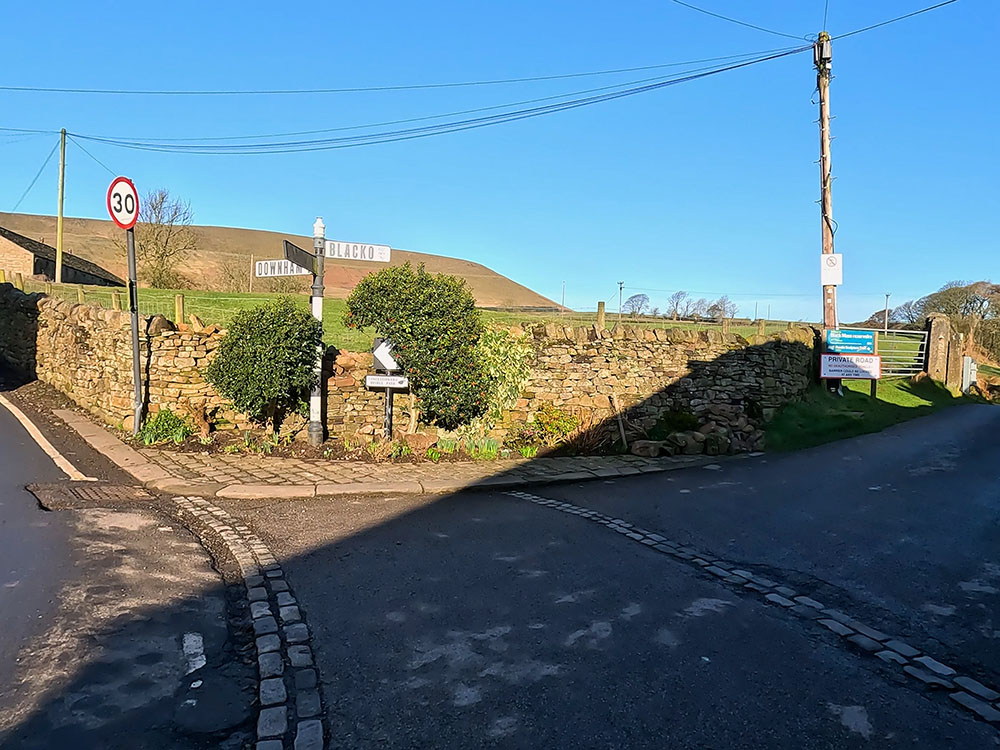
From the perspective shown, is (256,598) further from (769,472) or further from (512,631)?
(769,472)

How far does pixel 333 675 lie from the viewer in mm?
3869

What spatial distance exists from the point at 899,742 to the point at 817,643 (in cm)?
117

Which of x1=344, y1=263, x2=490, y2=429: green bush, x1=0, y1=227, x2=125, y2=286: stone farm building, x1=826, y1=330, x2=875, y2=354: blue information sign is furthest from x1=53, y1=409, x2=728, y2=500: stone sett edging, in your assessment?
x1=0, y1=227, x2=125, y2=286: stone farm building

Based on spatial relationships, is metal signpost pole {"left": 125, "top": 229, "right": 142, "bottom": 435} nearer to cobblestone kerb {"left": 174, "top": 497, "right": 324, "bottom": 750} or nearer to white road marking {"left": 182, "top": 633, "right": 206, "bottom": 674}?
cobblestone kerb {"left": 174, "top": 497, "right": 324, "bottom": 750}

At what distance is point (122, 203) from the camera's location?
9.80m

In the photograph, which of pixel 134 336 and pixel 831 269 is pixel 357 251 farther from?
pixel 831 269

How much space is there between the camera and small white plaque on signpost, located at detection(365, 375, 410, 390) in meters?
10.4

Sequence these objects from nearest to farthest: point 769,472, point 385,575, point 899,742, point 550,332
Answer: point 899,742 < point 385,575 < point 769,472 < point 550,332

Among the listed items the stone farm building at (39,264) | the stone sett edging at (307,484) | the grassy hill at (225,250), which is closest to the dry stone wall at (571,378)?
the stone sett edging at (307,484)

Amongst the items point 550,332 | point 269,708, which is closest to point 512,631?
point 269,708

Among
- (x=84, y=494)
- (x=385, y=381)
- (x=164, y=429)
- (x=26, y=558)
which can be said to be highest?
(x=385, y=381)

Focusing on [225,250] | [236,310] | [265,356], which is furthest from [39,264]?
[265,356]

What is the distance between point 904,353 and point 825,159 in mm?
8002

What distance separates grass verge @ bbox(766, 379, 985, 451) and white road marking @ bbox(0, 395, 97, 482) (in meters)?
10.6
